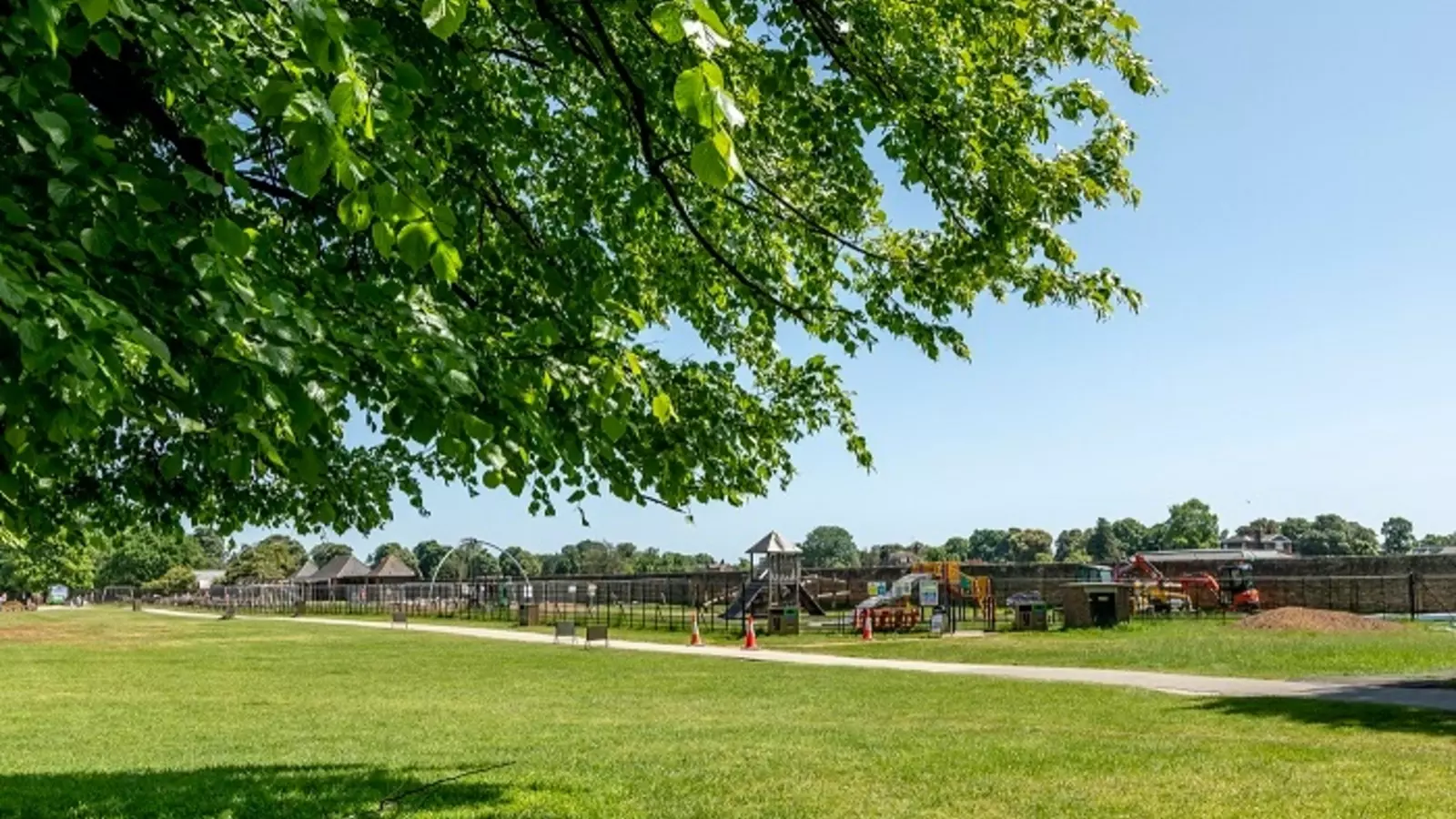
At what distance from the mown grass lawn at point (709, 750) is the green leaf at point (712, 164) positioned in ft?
22.8

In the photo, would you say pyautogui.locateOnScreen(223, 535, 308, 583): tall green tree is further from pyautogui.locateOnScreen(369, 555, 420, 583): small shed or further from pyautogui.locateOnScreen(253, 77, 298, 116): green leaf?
pyautogui.locateOnScreen(253, 77, 298, 116): green leaf

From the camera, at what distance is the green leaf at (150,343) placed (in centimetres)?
351

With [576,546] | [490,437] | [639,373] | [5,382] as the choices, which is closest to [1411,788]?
[639,373]

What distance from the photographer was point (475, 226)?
729 cm

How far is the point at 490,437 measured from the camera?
4.65m

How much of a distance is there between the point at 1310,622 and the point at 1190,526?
118218 millimetres

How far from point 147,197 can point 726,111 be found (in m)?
2.63

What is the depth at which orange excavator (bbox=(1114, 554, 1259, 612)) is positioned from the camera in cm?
4250

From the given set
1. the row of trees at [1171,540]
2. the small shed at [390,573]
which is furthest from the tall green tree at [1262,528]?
the small shed at [390,573]

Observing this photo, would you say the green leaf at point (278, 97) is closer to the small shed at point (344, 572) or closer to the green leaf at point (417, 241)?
the green leaf at point (417, 241)

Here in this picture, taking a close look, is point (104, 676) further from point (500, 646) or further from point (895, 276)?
point (895, 276)

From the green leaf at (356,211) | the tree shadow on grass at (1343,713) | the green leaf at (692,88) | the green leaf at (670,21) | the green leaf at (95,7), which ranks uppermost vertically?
the green leaf at (95,7)

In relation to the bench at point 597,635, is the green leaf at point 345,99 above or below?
above

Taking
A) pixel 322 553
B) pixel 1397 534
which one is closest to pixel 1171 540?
pixel 1397 534
